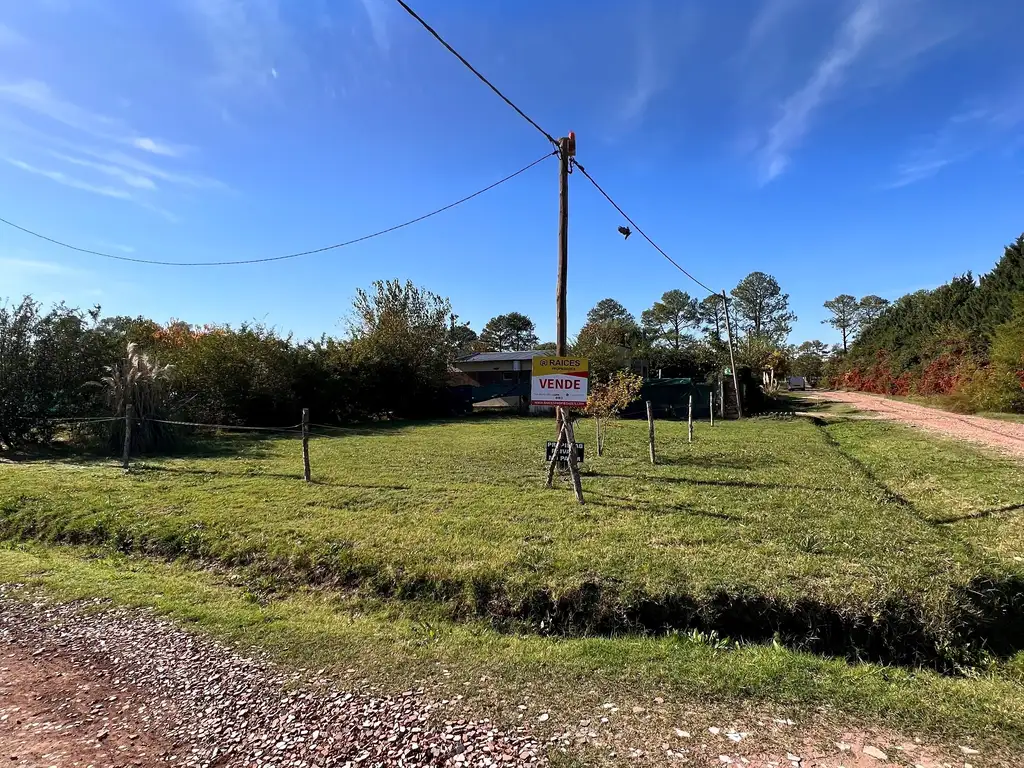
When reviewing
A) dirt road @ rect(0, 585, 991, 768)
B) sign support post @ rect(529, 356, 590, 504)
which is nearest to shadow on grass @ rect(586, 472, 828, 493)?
sign support post @ rect(529, 356, 590, 504)

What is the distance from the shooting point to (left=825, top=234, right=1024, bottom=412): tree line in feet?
65.4

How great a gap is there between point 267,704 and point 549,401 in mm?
4805

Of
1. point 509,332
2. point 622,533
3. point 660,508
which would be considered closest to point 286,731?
point 622,533

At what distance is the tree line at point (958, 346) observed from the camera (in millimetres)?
19938

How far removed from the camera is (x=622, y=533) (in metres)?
5.69

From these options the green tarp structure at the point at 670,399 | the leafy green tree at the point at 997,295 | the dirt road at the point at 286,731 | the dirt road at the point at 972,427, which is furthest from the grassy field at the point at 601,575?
the leafy green tree at the point at 997,295

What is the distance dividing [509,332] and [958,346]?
5310 centimetres

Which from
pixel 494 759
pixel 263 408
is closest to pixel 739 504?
pixel 494 759

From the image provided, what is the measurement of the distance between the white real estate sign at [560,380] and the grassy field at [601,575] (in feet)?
4.32

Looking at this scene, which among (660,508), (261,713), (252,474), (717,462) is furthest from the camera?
(717,462)

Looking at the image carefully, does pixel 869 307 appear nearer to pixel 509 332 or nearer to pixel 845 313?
pixel 845 313

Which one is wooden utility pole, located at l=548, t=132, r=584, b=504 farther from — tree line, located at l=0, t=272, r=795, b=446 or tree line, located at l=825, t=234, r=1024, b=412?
tree line, located at l=825, t=234, r=1024, b=412

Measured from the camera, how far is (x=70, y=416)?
13.6m

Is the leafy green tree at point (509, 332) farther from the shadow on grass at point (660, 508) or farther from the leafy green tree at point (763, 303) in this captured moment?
the shadow on grass at point (660, 508)
